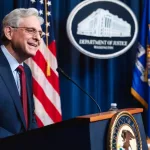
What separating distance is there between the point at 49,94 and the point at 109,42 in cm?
78

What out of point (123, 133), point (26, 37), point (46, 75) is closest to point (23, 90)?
point (26, 37)

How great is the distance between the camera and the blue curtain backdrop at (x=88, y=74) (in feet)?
10.6

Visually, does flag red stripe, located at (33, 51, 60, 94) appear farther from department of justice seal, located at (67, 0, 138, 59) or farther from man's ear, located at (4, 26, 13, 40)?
man's ear, located at (4, 26, 13, 40)

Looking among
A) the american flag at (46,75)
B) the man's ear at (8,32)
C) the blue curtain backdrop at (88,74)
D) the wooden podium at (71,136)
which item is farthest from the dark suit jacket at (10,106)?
the blue curtain backdrop at (88,74)

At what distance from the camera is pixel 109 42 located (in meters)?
3.12

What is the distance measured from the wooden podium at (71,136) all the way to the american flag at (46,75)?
5.61 feet

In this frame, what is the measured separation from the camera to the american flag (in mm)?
2869

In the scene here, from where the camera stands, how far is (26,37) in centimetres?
182

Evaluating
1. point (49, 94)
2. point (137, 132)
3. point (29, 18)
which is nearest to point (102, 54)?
point (49, 94)

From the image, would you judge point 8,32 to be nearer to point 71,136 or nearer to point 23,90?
point 23,90

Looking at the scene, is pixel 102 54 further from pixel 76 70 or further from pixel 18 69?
pixel 18 69

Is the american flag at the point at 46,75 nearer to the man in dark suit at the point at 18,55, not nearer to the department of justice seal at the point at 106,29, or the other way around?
the department of justice seal at the point at 106,29

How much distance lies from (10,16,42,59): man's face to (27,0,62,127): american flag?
1.04m

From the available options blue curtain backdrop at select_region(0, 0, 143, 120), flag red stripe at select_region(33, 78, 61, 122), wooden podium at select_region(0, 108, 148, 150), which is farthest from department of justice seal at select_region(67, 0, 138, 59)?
wooden podium at select_region(0, 108, 148, 150)
